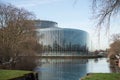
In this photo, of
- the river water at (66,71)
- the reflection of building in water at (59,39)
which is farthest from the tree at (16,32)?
the reflection of building in water at (59,39)

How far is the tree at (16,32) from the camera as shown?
47594 mm

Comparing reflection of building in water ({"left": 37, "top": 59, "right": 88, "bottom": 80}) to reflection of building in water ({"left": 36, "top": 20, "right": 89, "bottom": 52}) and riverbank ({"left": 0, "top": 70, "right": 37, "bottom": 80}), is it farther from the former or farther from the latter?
reflection of building in water ({"left": 36, "top": 20, "right": 89, "bottom": 52})

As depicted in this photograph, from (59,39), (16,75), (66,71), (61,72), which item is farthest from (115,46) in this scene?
(59,39)

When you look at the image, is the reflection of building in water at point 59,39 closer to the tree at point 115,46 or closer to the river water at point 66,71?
the tree at point 115,46

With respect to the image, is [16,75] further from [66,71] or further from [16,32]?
[16,32]

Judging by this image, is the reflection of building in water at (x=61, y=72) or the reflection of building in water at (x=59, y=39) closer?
the reflection of building in water at (x=61, y=72)

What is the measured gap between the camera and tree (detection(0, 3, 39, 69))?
47.6 meters

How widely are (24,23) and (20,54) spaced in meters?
5.77

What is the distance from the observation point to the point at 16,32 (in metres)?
48.7

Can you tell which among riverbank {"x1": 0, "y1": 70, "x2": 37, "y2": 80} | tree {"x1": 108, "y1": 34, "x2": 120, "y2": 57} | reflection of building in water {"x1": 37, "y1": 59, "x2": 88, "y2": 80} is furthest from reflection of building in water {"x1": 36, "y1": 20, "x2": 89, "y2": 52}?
riverbank {"x1": 0, "y1": 70, "x2": 37, "y2": 80}

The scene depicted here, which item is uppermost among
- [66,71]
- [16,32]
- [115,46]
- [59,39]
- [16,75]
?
[59,39]

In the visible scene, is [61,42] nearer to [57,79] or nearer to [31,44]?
[31,44]

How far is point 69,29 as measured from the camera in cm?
13475

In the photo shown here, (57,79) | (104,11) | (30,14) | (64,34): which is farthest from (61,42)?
(104,11)
